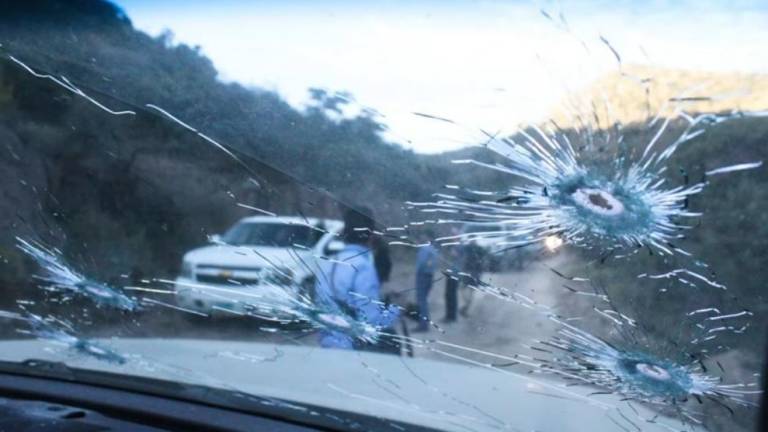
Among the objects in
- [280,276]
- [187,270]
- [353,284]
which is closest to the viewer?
[353,284]

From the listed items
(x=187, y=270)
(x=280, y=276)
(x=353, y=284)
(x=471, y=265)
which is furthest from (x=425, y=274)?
(x=187, y=270)

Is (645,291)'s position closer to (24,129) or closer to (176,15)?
(176,15)

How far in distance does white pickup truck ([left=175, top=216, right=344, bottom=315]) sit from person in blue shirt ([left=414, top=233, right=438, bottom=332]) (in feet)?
1.20

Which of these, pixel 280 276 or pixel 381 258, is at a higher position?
pixel 381 258

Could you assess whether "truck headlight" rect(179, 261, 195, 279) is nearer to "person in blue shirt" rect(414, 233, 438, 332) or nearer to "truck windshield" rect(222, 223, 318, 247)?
"truck windshield" rect(222, 223, 318, 247)

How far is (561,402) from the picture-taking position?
296 centimetres

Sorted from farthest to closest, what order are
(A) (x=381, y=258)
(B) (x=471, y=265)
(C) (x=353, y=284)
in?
(C) (x=353, y=284)
(A) (x=381, y=258)
(B) (x=471, y=265)

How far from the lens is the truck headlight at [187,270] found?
3808 mm

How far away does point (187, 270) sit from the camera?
12.6 feet

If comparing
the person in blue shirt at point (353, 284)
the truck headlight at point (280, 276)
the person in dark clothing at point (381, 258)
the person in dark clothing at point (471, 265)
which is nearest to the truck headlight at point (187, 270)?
the truck headlight at point (280, 276)

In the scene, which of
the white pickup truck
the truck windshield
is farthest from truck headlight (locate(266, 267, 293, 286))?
the truck windshield

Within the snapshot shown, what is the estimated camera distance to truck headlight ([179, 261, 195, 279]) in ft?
12.5

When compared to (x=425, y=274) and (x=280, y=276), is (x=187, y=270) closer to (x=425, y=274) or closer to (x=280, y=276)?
(x=280, y=276)

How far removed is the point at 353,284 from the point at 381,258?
0.65 ft
